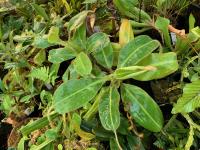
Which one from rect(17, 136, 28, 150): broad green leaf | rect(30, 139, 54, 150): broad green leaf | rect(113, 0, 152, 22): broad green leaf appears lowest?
rect(17, 136, 28, 150): broad green leaf

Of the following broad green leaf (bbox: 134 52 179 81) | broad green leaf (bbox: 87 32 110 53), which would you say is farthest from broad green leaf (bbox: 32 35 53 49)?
broad green leaf (bbox: 134 52 179 81)

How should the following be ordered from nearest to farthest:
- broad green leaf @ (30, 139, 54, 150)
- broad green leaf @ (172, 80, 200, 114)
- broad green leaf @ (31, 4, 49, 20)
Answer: broad green leaf @ (172, 80, 200, 114) < broad green leaf @ (30, 139, 54, 150) < broad green leaf @ (31, 4, 49, 20)

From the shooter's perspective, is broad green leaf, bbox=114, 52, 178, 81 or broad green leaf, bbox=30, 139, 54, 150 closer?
broad green leaf, bbox=114, 52, 178, 81

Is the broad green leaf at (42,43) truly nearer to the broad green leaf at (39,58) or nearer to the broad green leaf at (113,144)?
the broad green leaf at (39,58)

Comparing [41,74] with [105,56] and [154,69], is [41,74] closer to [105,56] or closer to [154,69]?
[105,56]

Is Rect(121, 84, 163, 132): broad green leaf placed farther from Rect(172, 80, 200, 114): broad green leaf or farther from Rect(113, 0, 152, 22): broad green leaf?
Rect(113, 0, 152, 22): broad green leaf

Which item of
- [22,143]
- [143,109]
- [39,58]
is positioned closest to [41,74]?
[39,58]

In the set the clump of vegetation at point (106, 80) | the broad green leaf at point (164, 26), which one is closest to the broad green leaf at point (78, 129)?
the clump of vegetation at point (106, 80)

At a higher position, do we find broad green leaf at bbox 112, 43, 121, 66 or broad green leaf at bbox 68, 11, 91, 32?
broad green leaf at bbox 68, 11, 91, 32
